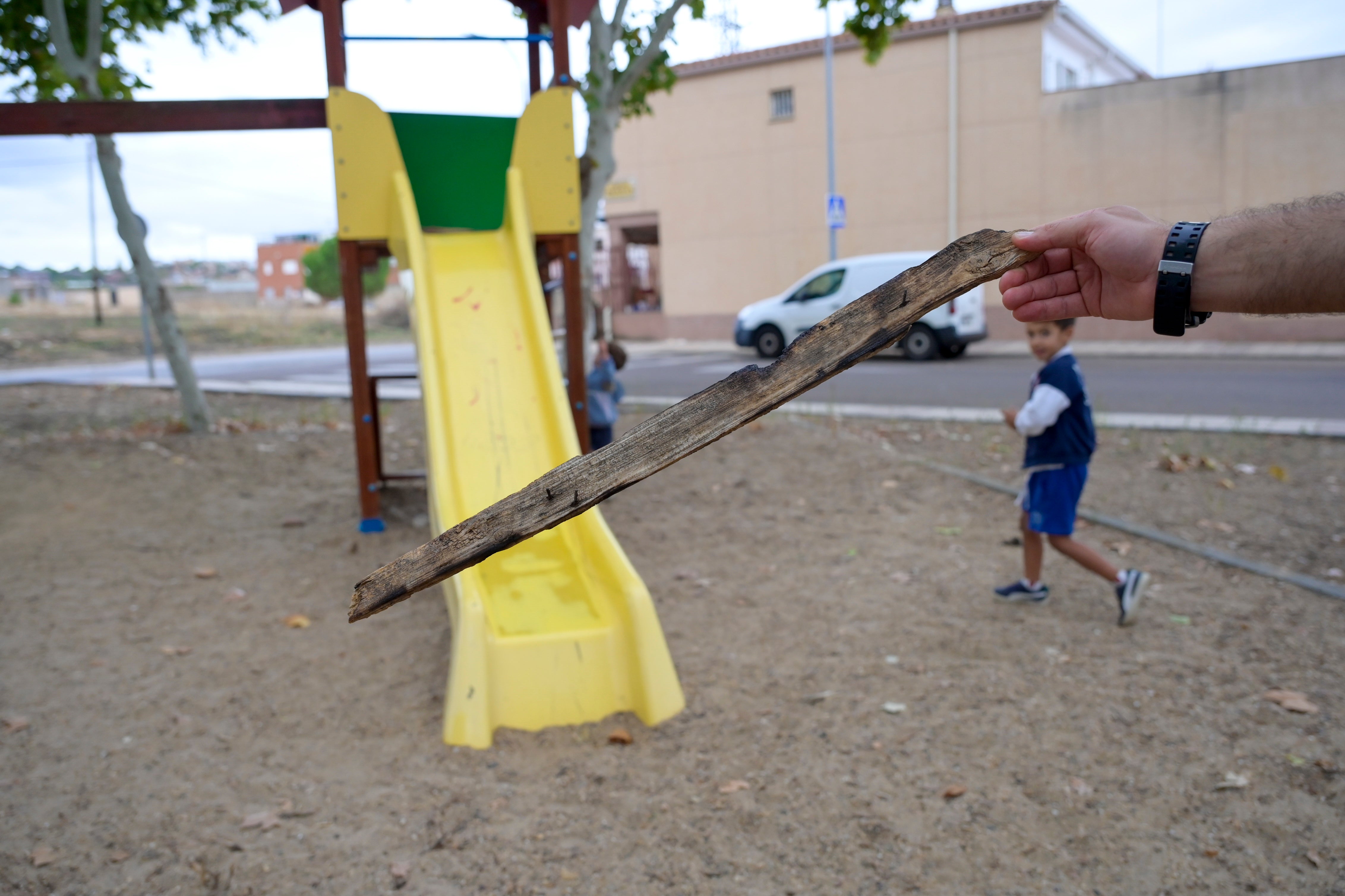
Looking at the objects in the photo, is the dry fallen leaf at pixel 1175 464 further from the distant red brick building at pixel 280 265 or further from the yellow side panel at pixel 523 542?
the distant red brick building at pixel 280 265

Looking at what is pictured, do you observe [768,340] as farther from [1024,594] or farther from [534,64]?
[1024,594]

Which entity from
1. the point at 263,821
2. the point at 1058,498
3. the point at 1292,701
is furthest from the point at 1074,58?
the point at 263,821

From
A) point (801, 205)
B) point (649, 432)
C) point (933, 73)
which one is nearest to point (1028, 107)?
point (933, 73)

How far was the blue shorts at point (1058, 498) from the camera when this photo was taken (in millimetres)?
4098

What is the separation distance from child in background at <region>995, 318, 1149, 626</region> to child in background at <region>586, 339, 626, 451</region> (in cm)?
287

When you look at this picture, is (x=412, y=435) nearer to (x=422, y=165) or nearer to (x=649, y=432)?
(x=422, y=165)

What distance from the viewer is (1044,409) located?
13.1ft

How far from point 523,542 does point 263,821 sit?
122 cm

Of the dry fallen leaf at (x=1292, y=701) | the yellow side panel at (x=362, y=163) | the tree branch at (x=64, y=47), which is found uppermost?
the tree branch at (x=64, y=47)

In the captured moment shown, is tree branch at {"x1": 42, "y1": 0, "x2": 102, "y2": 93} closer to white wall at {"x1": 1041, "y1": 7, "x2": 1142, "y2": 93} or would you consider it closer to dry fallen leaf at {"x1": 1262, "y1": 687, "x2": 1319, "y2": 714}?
dry fallen leaf at {"x1": 1262, "y1": 687, "x2": 1319, "y2": 714}

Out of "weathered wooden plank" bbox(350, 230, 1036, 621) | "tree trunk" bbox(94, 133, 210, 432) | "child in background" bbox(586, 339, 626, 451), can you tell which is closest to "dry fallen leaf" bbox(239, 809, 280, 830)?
"weathered wooden plank" bbox(350, 230, 1036, 621)

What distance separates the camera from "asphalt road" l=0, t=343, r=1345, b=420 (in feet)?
33.8

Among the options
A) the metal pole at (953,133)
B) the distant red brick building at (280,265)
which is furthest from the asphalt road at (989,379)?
the distant red brick building at (280,265)

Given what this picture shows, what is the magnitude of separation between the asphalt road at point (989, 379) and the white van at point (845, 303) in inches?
15.5
